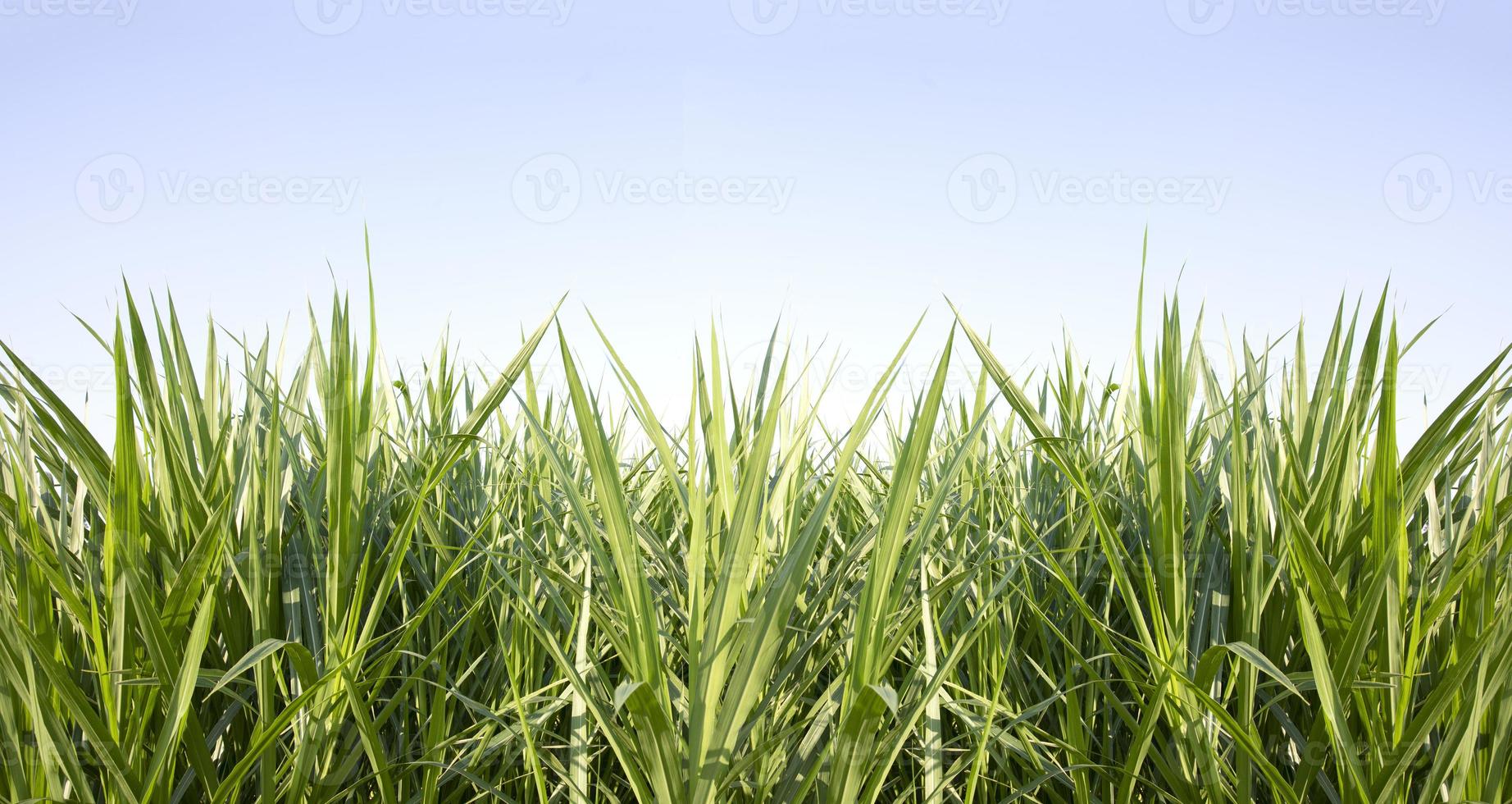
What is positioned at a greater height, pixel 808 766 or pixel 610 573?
pixel 610 573

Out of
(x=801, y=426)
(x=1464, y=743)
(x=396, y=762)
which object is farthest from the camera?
(x=396, y=762)

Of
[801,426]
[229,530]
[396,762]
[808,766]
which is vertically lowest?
[396,762]

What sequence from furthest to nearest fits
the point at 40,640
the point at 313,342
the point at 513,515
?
the point at 513,515, the point at 313,342, the point at 40,640

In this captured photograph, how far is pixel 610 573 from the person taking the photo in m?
1.39

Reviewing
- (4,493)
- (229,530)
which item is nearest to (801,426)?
(229,530)

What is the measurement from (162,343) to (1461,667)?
2260mm

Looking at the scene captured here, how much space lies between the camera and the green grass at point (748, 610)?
1.38 meters

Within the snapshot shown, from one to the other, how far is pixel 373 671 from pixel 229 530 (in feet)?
1.11

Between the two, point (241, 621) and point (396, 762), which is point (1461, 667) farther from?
point (241, 621)

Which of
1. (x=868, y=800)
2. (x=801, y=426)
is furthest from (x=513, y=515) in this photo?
(x=868, y=800)

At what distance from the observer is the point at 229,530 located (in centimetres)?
158

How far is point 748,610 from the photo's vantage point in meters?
1.43

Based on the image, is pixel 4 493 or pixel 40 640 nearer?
pixel 40 640

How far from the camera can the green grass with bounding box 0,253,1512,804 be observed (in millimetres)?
1375
